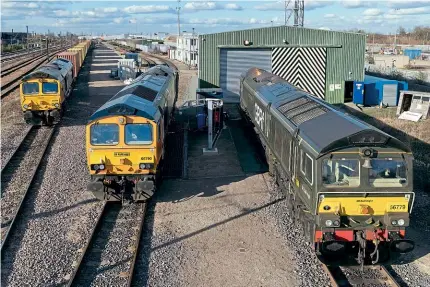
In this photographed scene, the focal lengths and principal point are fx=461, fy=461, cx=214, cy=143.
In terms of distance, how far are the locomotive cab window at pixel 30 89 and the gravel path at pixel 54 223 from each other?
382 cm

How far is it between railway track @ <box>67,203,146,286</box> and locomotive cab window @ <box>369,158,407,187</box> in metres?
5.11

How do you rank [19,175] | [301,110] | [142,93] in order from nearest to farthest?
[301,110], [142,93], [19,175]

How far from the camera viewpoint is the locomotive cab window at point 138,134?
40.7ft

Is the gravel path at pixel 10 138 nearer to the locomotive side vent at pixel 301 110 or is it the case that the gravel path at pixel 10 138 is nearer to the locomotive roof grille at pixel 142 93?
the locomotive roof grille at pixel 142 93

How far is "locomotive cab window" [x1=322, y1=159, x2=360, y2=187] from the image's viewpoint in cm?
888

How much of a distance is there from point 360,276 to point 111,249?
542 centimetres

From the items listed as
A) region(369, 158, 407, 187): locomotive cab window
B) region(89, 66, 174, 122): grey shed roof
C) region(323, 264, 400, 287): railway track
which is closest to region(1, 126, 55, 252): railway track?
region(89, 66, 174, 122): grey shed roof

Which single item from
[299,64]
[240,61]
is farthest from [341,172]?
[240,61]

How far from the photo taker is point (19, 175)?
50.8ft

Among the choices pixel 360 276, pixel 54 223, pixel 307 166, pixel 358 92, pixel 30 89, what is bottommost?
pixel 360 276

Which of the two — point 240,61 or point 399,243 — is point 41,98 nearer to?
point 240,61

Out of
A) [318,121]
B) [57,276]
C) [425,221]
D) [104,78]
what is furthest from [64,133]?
[104,78]

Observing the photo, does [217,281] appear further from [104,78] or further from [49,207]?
[104,78]

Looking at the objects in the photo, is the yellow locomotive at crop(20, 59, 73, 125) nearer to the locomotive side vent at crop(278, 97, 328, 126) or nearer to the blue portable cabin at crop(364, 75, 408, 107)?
the locomotive side vent at crop(278, 97, 328, 126)
